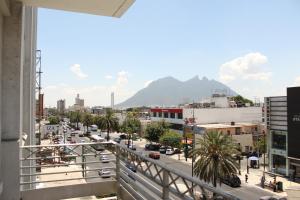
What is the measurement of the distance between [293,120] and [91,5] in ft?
114

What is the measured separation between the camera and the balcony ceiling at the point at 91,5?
14.4 ft

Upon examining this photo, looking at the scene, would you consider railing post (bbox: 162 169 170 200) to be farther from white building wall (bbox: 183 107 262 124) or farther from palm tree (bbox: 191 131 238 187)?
white building wall (bbox: 183 107 262 124)

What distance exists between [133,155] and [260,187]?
29.1 m

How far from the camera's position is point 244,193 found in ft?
94.3

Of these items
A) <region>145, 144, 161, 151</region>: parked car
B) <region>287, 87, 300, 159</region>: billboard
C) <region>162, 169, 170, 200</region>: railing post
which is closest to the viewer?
<region>162, 169, 170, 200</region>: railing post

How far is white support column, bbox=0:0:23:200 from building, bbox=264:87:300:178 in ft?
110

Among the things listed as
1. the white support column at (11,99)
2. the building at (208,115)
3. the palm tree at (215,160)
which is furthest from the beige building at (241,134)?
the white support column at (11,99)

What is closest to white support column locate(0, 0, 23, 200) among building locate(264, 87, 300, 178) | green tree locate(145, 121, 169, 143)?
building locate(264, 87, 300, 178)

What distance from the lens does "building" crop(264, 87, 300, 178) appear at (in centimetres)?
3428

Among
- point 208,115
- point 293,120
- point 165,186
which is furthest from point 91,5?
point 208,115

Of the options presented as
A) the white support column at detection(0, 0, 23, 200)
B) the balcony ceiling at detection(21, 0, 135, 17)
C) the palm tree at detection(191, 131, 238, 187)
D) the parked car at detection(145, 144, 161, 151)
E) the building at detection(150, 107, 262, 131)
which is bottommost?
the parked car at detection(145, 144, 161, 151)

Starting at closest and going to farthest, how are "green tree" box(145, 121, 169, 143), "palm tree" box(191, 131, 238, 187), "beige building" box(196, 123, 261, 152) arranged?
"palm tree" box(191, 131, 238, 187)
"beige building" box(196, 123, 261, 152)
"green tree" box(145, 121, 169, 143)

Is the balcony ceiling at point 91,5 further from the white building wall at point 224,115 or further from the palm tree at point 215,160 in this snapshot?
the white building wall at point 224,115

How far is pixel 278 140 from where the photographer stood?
3759 centimetres
